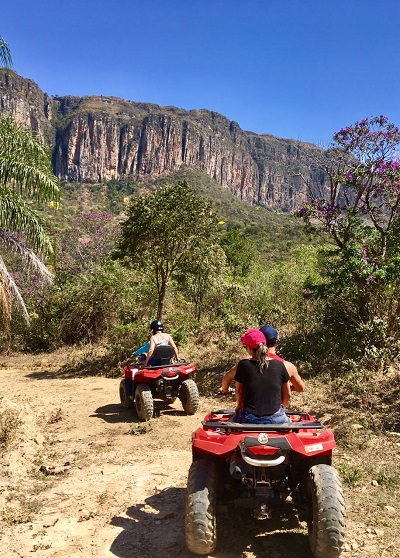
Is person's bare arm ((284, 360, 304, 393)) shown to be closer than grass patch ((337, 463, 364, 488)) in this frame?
Yes

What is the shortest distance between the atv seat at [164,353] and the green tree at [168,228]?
14.4 feet

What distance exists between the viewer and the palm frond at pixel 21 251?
10898mm

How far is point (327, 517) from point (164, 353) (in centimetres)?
460

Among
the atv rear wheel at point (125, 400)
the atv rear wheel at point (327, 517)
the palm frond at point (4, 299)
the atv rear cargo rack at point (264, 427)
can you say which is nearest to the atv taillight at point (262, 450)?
the atv rear cargo rack at point (264, 427)

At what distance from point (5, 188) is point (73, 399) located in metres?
4.91

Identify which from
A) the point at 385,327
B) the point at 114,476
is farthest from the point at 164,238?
the point at 114,476

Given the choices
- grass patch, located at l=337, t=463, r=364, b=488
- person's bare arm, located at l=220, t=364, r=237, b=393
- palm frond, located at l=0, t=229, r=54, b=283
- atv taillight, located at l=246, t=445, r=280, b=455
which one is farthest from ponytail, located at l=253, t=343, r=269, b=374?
palm frond, located at l=0, t=229, r=54, b=283

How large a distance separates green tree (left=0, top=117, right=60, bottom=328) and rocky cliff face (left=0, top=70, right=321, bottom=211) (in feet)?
366

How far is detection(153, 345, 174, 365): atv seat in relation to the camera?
24.2 feet

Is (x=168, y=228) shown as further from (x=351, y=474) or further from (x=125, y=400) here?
(x=351, y=474)

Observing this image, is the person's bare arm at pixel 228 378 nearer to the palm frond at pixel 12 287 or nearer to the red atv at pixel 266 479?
the red atv at pixel 266 479

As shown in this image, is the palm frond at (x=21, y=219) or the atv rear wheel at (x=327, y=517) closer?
the atv rear wheel at (x=327, y=517)

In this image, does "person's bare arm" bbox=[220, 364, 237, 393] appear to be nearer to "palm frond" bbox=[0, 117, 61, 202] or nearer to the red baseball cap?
the red baseball cap

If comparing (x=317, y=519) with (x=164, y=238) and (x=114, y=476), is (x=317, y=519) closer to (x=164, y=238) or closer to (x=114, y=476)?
(x=114, y=476)
